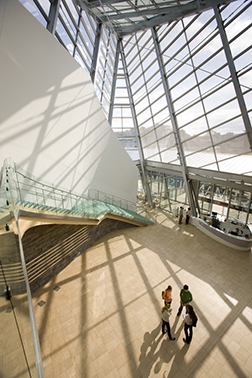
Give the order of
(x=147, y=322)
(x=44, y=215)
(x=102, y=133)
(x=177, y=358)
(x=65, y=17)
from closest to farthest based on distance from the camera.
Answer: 1. (x=177, y=358)
2. (x=44, y=215)
3. (x=147, y=322)
4. (x=65, y=17)
5. (x=102, y=133)

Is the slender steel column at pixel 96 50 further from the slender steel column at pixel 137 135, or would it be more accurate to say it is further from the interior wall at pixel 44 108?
the slender steel column at pixel 137 135

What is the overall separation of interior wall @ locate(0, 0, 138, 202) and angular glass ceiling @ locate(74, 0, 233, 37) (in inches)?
225

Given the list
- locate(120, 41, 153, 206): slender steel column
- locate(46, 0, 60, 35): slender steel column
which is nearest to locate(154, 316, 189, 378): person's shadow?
locate(46, 0, 60, 35): slender steel column

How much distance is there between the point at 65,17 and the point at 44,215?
1008 cm

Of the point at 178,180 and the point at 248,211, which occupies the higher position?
the point at 178,180

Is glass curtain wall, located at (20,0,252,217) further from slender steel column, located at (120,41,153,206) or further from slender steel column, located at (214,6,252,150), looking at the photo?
slender steel column, located at (120,41,153,206)

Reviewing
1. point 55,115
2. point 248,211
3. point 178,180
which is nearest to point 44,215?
point 55,115

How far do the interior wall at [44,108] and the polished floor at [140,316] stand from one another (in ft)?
15.0

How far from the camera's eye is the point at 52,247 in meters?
7.63

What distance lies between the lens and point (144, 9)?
1327 centimetres

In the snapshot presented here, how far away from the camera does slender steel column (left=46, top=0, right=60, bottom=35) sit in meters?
7.70

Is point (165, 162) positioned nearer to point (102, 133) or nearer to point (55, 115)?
point (102, 133)

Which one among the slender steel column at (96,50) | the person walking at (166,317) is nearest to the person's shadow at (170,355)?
the person walking at (166,317)

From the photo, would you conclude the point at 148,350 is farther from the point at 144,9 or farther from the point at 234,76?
the point at 144,9
